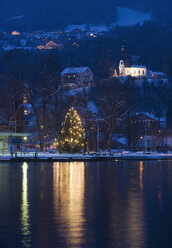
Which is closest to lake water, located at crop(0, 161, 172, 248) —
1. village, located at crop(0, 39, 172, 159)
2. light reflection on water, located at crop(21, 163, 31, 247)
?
light reflection on water, located at crop(21, 163, 31, 247)

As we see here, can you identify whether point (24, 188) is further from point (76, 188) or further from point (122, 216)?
point (122, 216)

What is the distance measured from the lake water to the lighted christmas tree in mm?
35253

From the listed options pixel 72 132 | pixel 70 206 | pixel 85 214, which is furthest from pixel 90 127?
pixel 85 214

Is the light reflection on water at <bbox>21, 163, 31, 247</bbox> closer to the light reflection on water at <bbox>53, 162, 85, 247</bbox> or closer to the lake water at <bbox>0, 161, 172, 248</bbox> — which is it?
the lake water at <bbox>0, 161, 172, 248</bbox>

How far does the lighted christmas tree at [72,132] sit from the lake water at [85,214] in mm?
35253

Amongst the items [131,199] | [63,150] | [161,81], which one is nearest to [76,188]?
[131,199]

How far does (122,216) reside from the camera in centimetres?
1788

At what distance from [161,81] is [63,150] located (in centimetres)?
10834

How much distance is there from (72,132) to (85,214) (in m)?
45.7

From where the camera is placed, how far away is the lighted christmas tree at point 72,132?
210 feet

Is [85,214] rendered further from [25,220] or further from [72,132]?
[72,132]

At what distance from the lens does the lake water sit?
14.3 metres

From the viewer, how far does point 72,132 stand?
63.8 m

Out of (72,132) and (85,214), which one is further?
(72,132)
